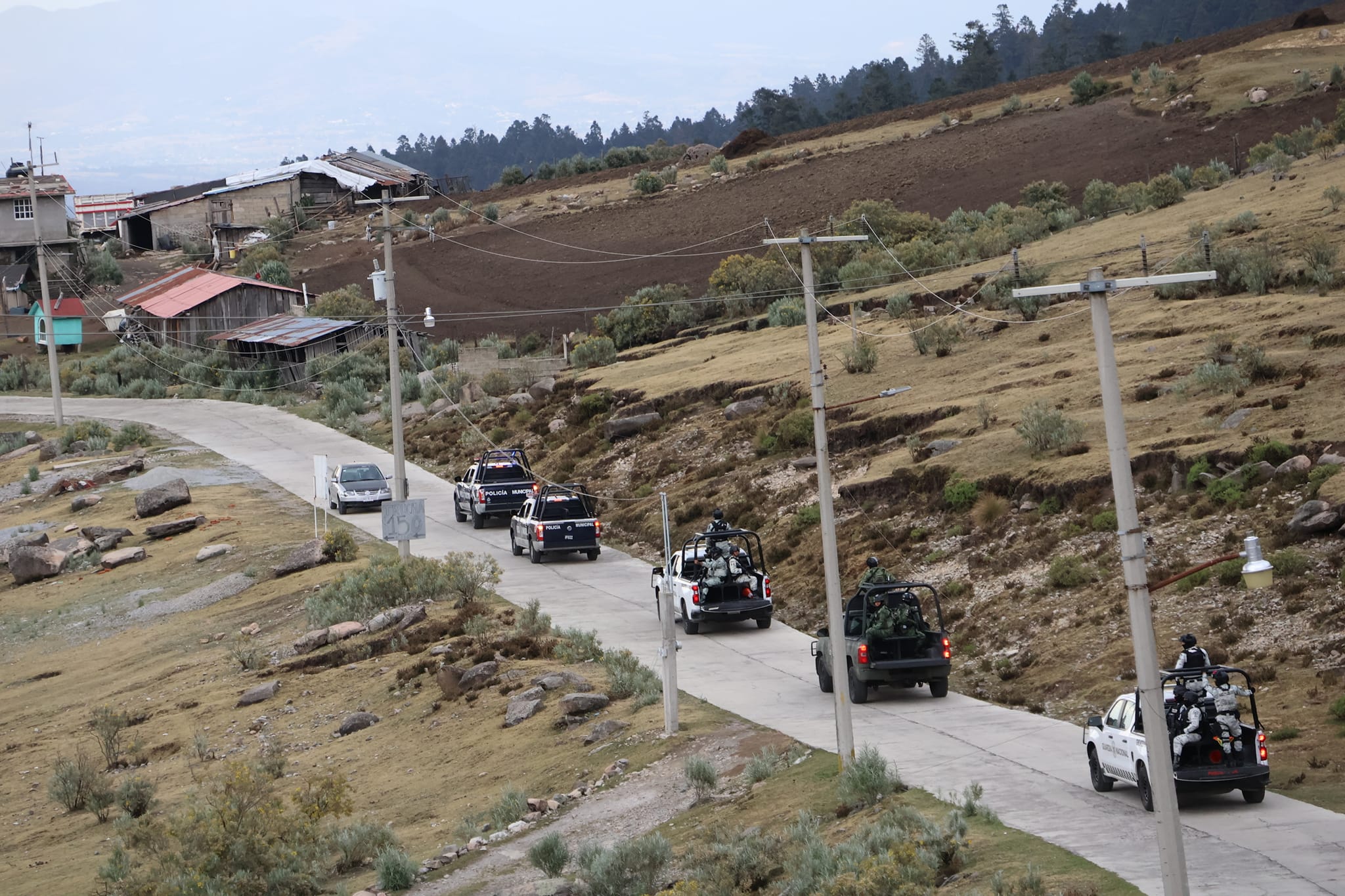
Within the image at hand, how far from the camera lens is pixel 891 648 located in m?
21.7

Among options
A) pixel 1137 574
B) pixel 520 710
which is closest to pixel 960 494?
pixel 520 710

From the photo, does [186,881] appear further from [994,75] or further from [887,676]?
[994,75]

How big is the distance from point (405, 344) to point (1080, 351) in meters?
44.6

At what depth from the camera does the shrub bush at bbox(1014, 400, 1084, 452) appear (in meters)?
32.0

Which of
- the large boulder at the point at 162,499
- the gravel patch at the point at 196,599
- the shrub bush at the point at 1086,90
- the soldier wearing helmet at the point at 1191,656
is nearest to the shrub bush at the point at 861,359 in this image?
the gravel patch at the point at 196,599

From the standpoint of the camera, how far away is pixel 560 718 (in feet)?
73.4

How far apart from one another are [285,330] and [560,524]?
46369 mm

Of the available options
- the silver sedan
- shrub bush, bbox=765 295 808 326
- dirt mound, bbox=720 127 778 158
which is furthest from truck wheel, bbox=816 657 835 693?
dirt mound, bbox=720 127 778 158

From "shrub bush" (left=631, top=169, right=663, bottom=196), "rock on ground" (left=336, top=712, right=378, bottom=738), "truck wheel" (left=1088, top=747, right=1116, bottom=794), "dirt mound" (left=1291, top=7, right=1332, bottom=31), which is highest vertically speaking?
"dirt mound" (left=1291, top=7, right=1332, bottom=31)

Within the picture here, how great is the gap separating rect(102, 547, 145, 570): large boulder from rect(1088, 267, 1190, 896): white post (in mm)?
36853

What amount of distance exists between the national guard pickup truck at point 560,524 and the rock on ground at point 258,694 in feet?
31.0

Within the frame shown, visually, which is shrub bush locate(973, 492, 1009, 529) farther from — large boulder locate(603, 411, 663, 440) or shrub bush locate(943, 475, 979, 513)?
large boulder locate(603, 411, 663, 440)

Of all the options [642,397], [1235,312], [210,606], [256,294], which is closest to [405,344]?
[256,294]

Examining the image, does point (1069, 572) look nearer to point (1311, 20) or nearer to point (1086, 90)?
point (1086, 90)
